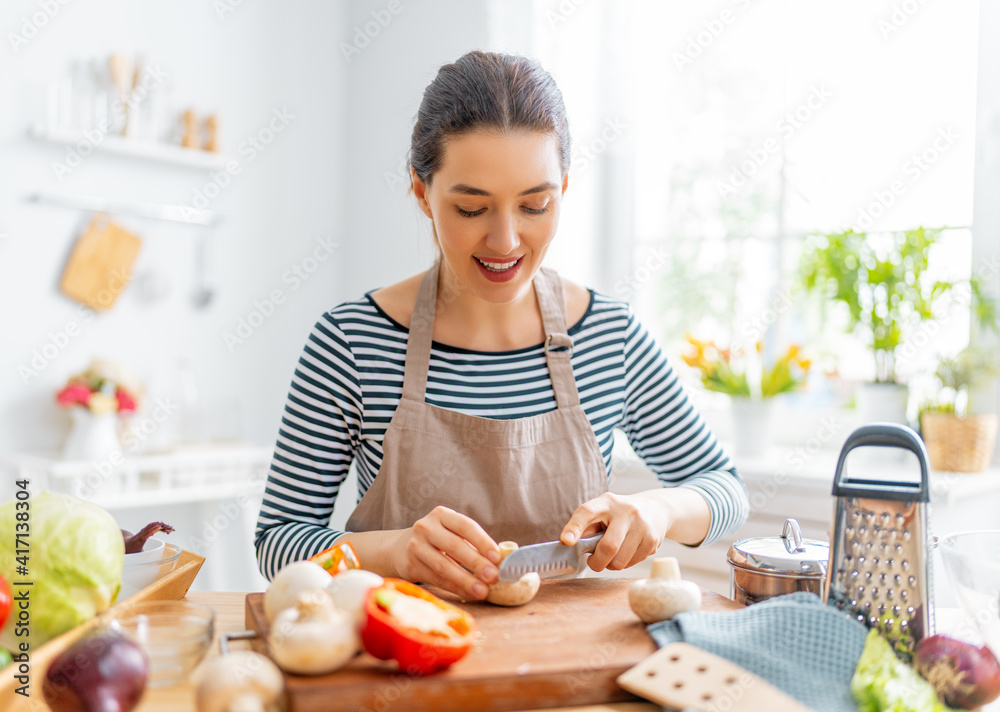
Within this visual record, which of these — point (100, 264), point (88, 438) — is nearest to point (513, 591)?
point (88, 438)

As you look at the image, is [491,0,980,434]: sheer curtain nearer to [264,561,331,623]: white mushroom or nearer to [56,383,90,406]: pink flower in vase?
[56,383,90,406]: pink flower in vase

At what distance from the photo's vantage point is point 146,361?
2.33m

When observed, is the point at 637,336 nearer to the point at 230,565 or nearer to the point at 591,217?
the point at 591,217

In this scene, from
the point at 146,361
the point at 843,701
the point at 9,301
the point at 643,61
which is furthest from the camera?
the point at 643,61

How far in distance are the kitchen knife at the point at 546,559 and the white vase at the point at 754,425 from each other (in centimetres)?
120

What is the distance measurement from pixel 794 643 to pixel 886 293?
1442 millimetres

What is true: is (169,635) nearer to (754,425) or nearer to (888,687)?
(888,687)

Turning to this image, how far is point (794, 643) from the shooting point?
2.38 ft

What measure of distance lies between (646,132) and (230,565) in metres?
1.82

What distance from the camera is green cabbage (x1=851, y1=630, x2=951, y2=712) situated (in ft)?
2.15

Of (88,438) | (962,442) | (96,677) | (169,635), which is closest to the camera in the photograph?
(96,677)

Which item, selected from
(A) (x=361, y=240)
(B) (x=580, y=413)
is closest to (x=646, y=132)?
(A) (x=361, y=240)

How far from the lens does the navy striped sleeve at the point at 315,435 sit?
4.01 ft

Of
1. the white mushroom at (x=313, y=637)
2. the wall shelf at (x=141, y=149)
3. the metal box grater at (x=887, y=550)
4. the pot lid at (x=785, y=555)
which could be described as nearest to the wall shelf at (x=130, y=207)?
the wall shelf at (x=141, y=149)
